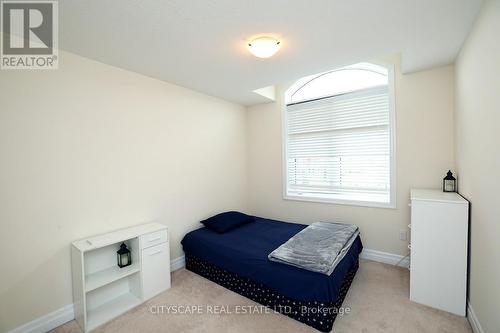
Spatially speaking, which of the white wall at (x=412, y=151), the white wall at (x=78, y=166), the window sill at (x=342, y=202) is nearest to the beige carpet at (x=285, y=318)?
the white wall at (x=78, y=166)

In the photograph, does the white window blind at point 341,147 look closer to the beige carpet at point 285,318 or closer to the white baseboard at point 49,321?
the beige carpet at point 285,318

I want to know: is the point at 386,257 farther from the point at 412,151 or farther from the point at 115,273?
the point at 115,273

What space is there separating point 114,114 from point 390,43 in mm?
2830

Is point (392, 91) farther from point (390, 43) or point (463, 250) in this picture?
point (463, 250)

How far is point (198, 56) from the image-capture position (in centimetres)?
214

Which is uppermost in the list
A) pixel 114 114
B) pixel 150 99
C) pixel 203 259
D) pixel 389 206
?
pixel 150 99

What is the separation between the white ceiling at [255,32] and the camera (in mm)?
1467

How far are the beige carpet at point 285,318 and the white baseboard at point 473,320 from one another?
0.05m

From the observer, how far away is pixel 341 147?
10.7 feet

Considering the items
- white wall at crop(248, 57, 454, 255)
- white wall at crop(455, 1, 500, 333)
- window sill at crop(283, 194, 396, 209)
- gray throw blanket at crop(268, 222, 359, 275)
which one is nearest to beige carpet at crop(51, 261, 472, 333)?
white wall at crop(455, 1, 500, 333)

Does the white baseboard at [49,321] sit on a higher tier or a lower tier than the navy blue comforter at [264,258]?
lower

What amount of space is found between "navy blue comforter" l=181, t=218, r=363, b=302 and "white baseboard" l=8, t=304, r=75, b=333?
1.23 meters

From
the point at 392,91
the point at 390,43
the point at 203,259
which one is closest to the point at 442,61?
the point at 392,91

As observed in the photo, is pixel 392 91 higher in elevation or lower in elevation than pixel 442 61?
lower
